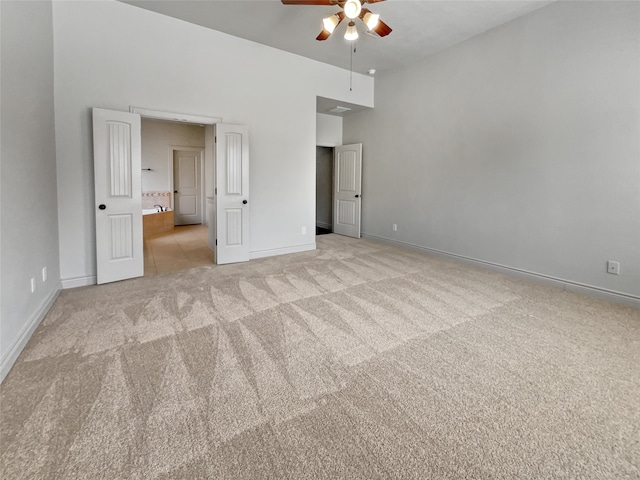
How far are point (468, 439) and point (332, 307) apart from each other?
1.70 meters

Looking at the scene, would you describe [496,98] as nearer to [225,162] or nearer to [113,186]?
[225,162]

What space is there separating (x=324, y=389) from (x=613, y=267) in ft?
11.5

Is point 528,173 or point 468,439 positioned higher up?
point 528,173

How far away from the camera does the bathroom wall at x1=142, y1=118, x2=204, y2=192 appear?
318 inches

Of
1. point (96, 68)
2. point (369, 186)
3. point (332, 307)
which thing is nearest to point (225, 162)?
point (96, 68)

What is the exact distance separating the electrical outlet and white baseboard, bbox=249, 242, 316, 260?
4.04m

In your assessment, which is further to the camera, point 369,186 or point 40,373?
point 369,186

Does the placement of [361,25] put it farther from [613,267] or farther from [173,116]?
[613,267]

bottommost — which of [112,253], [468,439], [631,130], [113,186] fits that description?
[468,439]

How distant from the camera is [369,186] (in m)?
6.59

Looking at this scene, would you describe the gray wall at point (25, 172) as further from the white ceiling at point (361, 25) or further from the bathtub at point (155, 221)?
the bathtub at point (155, 221)

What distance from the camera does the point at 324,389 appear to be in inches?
71.6

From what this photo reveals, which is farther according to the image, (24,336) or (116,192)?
(116,192)

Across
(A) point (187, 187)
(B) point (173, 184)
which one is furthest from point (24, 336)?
(A) point (187, 187)
